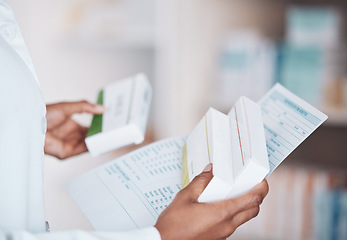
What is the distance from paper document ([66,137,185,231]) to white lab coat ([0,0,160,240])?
0.36 feet

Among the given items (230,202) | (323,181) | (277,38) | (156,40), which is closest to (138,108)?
(230,202)

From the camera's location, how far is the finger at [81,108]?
1.09 metres

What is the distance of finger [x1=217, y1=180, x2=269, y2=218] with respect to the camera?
0.67 m

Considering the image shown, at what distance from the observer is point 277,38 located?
1.92 m

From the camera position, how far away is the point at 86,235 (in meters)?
0.63

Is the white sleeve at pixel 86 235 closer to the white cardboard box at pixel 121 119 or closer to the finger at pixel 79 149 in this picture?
the white cardboard box at pixel 121 119

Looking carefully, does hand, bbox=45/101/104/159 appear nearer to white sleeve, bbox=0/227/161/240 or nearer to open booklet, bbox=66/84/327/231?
open booklet, bbox=66/84/327/231

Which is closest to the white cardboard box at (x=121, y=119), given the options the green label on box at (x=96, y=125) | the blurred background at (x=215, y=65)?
the green label on box at (x=96, y=125)

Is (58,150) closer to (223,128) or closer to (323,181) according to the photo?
(223,128)

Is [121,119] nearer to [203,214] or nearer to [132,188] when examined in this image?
[132,188]

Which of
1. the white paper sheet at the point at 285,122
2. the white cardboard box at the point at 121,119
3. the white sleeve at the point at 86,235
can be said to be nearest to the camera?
the white sleeve at the point at 86,235

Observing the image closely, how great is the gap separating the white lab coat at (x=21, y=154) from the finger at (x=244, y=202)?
0.10 m

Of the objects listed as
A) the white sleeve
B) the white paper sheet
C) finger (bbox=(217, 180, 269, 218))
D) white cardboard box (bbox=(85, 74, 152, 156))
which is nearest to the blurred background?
white cardboard box (bbox=(85, 74, 152, 156))

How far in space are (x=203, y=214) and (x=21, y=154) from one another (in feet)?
0.85
